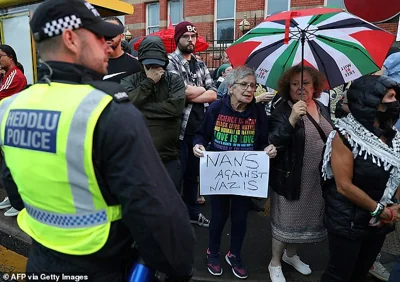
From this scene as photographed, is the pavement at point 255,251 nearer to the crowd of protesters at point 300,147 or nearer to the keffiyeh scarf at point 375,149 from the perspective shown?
the crowd of protesters at point 300,147

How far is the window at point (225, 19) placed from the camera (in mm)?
11406

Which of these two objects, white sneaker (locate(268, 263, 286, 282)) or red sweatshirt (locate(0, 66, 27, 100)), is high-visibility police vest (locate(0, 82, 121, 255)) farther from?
red sweatshirt (locate(0, 66, 27, 100))

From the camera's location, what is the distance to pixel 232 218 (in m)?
2.81

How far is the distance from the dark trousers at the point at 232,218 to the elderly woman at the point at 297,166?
27 cm

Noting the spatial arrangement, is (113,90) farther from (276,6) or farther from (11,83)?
(276,6)

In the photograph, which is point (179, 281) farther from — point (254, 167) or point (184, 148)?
point (184, 148)

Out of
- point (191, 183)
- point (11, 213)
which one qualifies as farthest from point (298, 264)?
point (11, 213)

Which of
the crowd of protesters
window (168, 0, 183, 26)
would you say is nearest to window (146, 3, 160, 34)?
window (168, 0, 183, 26)

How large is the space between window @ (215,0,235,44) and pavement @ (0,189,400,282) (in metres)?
9.07

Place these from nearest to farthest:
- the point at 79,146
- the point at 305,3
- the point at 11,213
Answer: the point at 79,146
the point at 11,213
the point at 305,3

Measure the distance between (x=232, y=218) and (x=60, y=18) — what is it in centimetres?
214

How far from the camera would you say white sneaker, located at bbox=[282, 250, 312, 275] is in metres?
2.91

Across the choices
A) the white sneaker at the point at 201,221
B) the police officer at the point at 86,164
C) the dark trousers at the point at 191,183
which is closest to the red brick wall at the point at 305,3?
the dark trousers at the point at 191,183

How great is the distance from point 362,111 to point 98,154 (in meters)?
1.66
